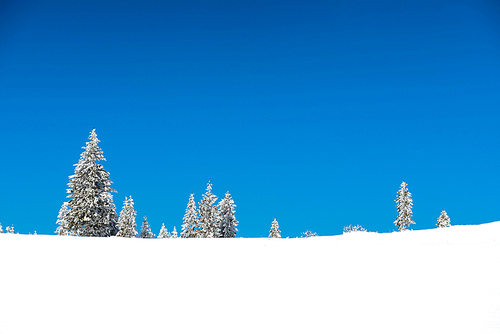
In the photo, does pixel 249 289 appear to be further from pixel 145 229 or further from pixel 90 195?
pixel 145 229

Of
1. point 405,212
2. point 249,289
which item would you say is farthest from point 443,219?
point 249,289

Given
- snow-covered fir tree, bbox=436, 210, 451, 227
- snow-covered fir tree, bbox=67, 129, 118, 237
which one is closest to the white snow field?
snow-covered fir tree, bbox=67, 129, 118, 237

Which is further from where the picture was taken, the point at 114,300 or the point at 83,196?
the point at 83,196

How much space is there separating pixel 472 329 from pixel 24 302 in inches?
382

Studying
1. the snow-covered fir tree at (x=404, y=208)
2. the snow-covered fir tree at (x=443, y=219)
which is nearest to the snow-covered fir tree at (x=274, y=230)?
the snow-covered fir tree at (x=404, y=208)

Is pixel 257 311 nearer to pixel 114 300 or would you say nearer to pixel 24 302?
pixel 114 300

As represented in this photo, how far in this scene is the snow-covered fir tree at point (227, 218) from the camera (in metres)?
51.4

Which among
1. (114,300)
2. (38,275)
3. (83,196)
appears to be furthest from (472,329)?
(83,196)

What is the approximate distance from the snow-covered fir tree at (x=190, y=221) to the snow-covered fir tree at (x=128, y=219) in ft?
30.5

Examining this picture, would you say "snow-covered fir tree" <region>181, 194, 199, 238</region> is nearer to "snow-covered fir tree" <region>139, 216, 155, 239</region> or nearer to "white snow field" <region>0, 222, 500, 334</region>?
"snow-covered fir tree" <region>139, 216, 155, 239</region>

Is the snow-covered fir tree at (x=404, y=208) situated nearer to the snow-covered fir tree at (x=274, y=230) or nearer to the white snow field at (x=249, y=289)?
the snow-covered fir tree at (x=274, y=230)

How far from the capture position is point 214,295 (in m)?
8.18

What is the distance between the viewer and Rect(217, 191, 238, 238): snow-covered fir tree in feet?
169

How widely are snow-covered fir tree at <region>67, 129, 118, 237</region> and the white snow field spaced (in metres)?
23.5
